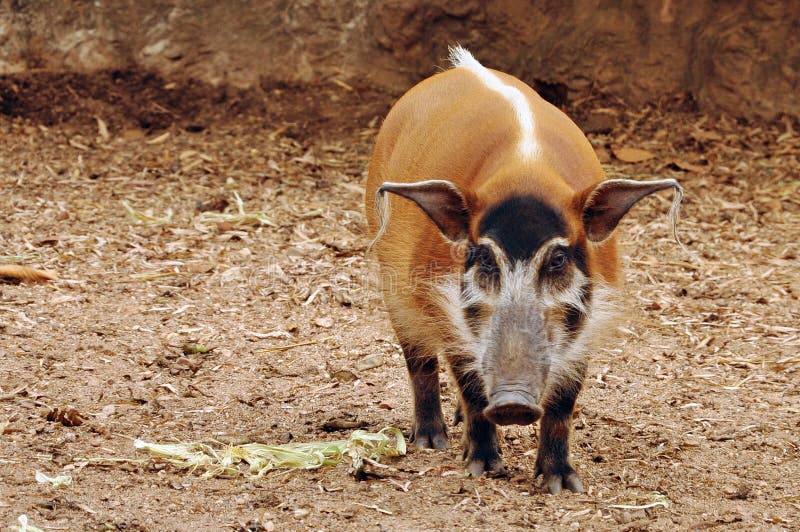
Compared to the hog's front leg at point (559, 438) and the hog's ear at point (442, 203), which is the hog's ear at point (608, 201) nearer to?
the hog's ear at point (442, 203)

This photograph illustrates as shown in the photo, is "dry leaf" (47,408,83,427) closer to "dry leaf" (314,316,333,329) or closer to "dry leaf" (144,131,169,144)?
"dry leaf" (314,316,333,329)

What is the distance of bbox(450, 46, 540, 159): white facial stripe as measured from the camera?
4008mm

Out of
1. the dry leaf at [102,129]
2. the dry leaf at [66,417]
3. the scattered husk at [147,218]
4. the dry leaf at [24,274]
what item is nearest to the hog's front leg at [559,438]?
the dry leaf at [66,417]

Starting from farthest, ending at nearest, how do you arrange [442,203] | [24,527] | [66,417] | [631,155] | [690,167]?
[631,155] < [690,167] < [66,417] < [442,203] < [24,527]

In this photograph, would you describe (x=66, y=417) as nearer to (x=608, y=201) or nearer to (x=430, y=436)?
(x=430, y=436)

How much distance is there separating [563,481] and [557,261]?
910 mm

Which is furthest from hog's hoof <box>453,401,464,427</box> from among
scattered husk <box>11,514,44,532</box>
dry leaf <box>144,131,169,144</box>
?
dry leaf <box>144,131,169,144</box>

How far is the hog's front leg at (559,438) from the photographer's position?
13.2 ft

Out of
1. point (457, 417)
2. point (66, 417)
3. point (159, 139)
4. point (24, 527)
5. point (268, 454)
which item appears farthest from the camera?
point (159, 139)

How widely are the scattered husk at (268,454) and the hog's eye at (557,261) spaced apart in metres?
1.07

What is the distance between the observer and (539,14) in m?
8.81

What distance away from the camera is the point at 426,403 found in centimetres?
454

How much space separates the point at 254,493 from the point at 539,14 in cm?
603

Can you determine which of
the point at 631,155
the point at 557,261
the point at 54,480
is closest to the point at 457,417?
the point at 557,261
